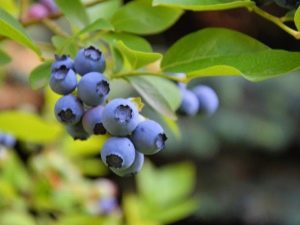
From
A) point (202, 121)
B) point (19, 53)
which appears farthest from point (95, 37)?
point (202, 121)

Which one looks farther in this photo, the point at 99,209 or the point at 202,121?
the point at 202,121

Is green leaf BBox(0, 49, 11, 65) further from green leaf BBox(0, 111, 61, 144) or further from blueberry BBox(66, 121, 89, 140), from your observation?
green leaf BBox(0, 111, 61, 144)

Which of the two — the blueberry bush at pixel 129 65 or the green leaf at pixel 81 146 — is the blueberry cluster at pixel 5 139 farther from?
the green leaf at pixel 81 146

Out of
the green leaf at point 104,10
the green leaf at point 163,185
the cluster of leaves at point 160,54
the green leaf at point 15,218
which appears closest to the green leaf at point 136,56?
the cluster of leaves at point 160,54

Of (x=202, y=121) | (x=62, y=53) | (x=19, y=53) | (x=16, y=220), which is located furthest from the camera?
(x=202, y=121)

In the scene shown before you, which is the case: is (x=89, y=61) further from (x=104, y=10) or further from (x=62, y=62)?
(x=104, y=10)

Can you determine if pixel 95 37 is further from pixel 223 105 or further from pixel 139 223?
pixel 223 105
